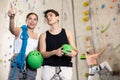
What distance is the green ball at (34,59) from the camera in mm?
1562

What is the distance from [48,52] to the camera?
1533 mm

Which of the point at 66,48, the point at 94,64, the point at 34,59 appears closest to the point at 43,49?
the point at 34,59

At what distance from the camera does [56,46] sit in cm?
157

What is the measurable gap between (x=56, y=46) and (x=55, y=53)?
98mm

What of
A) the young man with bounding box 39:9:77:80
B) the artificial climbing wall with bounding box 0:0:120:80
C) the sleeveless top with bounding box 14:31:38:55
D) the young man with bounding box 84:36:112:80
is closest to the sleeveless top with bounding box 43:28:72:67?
the young man with bounding box 39:9:77:80

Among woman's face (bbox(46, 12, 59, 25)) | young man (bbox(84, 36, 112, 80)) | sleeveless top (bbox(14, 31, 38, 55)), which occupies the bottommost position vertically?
young man (bbox(84, 36, 112, 80))

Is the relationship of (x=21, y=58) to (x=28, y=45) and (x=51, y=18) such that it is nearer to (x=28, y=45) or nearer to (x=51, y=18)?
(x=28, y=45)

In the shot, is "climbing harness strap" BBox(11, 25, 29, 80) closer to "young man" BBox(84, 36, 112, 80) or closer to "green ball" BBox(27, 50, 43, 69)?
"green ball" BBox(27, 50, 43, 69)

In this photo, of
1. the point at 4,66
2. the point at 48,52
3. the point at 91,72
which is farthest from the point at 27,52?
the point at 4,66

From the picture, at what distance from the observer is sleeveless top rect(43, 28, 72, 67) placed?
154 centimetres

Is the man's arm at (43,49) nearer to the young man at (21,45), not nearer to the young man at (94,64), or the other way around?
the young man at (21,45)

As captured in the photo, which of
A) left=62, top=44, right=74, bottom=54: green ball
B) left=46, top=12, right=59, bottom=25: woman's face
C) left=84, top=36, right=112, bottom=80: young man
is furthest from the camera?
left=84, top=36, right=112, bottom=80: young man

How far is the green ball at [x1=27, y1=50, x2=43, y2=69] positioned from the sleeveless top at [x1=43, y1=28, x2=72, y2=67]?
0.16 feet

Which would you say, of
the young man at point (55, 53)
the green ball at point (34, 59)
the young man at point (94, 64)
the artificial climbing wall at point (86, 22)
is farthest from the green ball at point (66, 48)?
the artificial climbing wall at point (86, 22)
